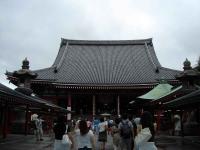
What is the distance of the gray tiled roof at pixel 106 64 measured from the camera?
38625 millimetres

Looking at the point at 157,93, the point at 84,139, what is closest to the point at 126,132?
the point at 84,139

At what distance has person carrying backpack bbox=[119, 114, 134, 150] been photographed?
11539 mm

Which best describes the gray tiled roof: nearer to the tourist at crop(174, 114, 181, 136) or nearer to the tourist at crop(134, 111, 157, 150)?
the tourist at crop(174, 114, 181, 136)

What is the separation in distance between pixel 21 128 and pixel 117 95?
15331mm

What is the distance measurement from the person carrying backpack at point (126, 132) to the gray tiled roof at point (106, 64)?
24.9 m

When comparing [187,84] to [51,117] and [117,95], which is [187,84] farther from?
[51,117]

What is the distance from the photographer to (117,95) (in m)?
37.7

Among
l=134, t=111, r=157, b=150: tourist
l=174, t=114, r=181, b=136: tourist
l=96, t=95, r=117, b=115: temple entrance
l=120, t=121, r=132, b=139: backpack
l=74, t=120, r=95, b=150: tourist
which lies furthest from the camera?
l=96, t=95, r=117, b=115: temple entrance

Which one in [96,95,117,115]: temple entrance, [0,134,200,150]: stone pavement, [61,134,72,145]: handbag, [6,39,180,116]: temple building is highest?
[6,39,180,116]: temple building

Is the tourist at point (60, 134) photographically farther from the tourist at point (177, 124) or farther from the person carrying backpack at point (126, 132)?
the tourist at point (177, 124)

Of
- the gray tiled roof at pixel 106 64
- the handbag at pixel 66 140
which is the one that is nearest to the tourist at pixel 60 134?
the handbag at pixel 66 140

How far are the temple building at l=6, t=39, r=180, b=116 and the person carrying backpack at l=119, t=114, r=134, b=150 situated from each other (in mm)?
21836

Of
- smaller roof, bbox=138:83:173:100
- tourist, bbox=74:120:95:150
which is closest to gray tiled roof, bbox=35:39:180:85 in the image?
smaller roof, bbox=138:83:173:100

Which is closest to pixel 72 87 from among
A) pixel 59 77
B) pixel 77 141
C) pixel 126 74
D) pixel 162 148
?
pixel 59 77
